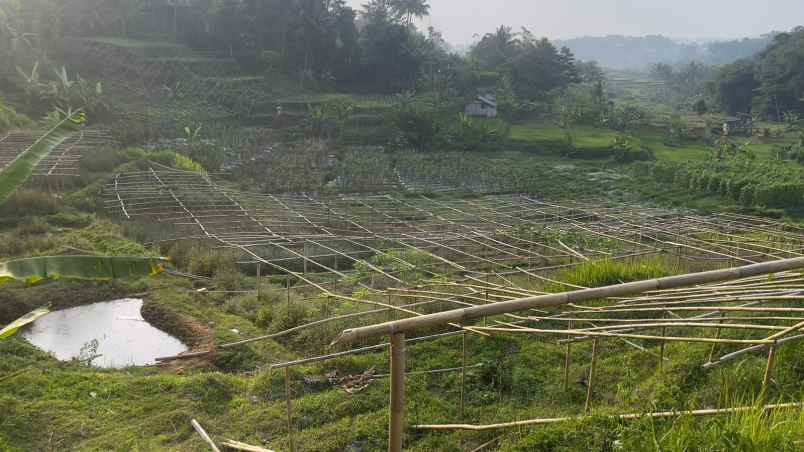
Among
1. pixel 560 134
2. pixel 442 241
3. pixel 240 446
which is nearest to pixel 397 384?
pixel 240 446

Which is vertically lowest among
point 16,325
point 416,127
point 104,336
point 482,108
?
point 104,336

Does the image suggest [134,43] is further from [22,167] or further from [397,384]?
[397,384]

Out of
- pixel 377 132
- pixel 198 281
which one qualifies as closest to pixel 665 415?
pixel 198 281

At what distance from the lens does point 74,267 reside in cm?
474

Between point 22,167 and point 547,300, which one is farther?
point 22,167

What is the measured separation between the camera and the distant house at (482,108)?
3256cm

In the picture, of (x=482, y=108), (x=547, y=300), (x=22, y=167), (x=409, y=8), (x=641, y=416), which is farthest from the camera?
(x=409, y=8)

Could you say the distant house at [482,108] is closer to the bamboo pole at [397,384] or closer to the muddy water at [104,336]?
the muddy water at [104,336]

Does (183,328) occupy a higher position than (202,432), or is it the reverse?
(202,432)

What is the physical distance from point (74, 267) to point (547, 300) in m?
3.76

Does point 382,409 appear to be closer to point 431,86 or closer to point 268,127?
point 268,127

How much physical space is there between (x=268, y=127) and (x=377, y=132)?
15.8 ft

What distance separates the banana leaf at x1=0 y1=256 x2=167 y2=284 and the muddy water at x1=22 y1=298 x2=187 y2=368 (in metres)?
2.35

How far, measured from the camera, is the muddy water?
23.5ft
